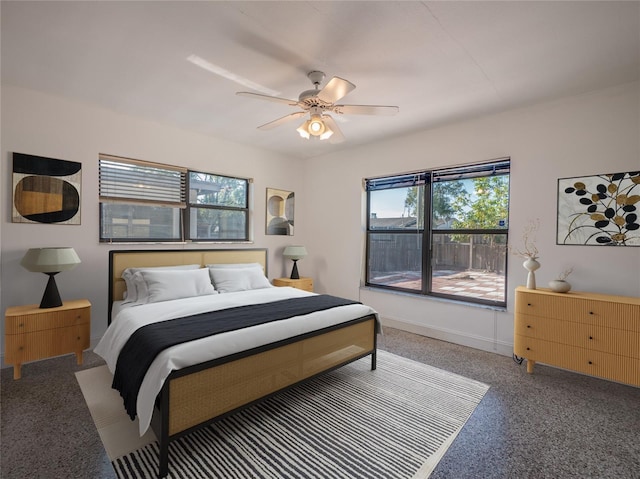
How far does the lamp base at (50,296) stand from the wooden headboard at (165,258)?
0.58 m

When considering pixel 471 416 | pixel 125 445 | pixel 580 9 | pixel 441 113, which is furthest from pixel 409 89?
pixel 125 445

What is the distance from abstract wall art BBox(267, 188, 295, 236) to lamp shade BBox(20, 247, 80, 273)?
2636 millimetres

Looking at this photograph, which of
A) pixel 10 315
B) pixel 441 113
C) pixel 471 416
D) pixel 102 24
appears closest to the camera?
pixel 102 24

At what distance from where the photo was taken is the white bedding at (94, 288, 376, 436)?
68.7 inches

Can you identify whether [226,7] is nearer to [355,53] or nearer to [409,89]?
[355,53]

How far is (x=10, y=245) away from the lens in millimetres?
2912

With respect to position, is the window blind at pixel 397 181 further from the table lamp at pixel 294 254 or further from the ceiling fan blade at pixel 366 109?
the ceiling fan blade at pixel 366 109

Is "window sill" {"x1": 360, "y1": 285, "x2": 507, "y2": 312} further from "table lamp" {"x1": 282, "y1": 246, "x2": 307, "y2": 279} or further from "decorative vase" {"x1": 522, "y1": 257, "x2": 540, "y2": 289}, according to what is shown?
"table lamp" {"x1": 282, "y1": 246, "x2": 307, "y2": 279}

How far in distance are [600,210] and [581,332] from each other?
1122 mm

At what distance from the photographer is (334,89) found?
2189mm

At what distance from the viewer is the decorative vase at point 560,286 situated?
2.84 meters


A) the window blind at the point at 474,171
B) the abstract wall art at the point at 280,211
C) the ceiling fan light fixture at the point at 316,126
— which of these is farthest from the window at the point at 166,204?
the window blind at the point at 474,171

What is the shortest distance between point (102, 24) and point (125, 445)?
2667mm

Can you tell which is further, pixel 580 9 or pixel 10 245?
pixel 10 245
